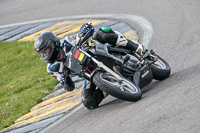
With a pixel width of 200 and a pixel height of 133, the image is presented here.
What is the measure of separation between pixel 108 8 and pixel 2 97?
16.7ft

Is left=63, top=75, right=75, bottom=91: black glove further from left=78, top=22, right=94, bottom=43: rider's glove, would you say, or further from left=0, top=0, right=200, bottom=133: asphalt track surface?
A: left=78, top=22, right=94, bottom=43: rider's glove

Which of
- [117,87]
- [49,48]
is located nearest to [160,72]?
[117,87]

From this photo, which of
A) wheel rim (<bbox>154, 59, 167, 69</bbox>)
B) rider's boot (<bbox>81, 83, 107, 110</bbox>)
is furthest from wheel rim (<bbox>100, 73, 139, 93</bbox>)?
wheel rim (<bbox>154, 59, 167, 69</bbox>)

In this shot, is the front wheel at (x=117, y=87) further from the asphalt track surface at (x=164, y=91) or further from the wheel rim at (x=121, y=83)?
the asphalt track surface at (x=164, y=91)

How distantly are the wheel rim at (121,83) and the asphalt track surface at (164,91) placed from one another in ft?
0.83

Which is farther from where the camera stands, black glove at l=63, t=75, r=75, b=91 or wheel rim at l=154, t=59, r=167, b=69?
wheel rim at l=154, t=59, r=167, b=69

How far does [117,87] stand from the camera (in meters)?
6.25

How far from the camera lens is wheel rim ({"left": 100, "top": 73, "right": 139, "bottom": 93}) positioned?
20.9 feet

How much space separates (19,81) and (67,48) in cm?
399

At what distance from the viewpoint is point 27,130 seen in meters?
7.53

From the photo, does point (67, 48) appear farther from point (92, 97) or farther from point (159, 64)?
point (159, 64)

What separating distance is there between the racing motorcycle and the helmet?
0.63 feet

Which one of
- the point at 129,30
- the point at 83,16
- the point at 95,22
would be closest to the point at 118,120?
the point at 129,30

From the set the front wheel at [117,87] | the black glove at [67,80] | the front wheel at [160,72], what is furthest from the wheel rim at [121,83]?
the front wheel at [160,72]
